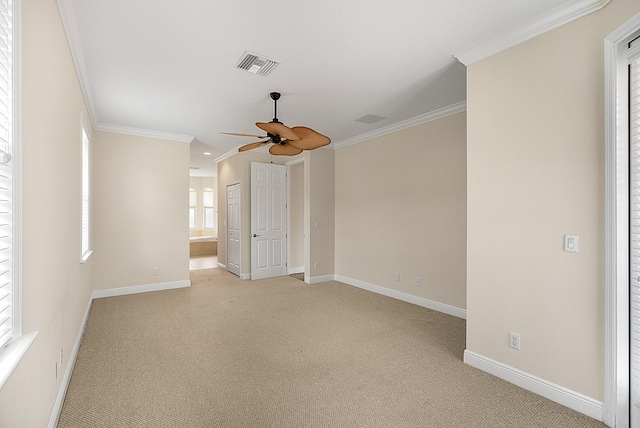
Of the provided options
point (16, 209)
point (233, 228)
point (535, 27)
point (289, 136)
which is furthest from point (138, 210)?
point (535, 27)

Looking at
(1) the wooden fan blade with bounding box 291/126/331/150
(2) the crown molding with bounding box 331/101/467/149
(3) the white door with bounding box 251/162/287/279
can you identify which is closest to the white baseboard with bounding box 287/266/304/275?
(3) the white door with bounding box 251/162/287/279

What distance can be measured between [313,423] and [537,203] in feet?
7.07

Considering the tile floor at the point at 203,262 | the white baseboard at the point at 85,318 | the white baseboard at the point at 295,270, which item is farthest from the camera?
the tile floor at the point at 203,262

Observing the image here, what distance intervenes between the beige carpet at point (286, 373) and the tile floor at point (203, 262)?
351cm

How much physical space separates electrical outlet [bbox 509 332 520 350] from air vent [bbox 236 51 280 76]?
118 inches

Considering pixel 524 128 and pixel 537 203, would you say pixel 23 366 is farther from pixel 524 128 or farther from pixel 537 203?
pixel 524 128

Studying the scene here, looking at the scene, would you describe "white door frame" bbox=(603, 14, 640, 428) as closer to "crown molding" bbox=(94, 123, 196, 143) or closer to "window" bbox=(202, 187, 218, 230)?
"crown molding" bbox=(94, 123, 196, 143)

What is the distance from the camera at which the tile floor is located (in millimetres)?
7911

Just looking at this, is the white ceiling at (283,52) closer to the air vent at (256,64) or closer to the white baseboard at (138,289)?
the air vent at (256,64)

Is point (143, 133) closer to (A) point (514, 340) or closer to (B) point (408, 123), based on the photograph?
(B) point (408, 123)

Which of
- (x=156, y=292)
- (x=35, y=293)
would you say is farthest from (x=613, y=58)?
(x=156, y=292)

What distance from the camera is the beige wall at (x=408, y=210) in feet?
13.4

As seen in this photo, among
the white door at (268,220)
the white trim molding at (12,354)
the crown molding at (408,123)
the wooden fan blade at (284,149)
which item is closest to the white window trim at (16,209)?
the white trim molding at (12,354)

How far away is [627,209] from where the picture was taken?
1.91 metres
